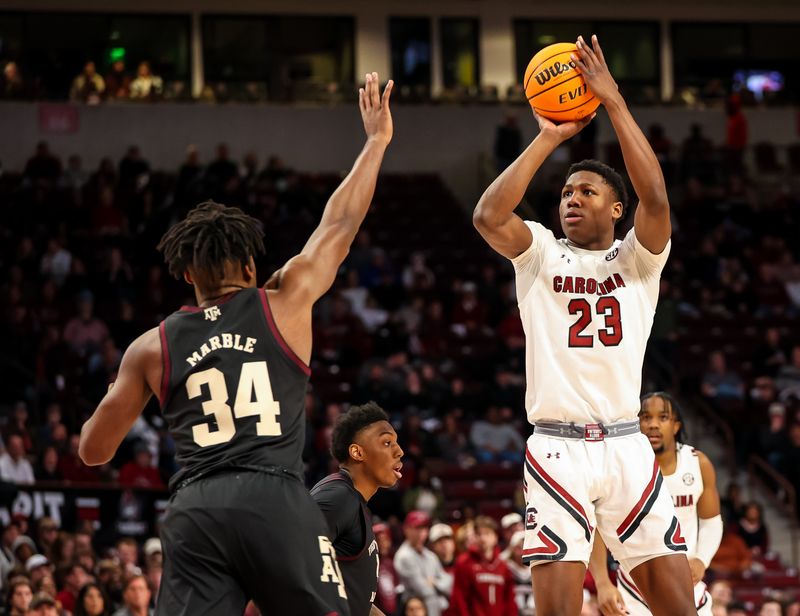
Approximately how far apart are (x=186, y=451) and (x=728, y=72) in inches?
933

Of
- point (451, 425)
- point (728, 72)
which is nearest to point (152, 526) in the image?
point (451, 425)

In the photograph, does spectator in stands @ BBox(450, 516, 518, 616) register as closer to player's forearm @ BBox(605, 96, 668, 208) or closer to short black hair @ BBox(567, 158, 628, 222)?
short black hair @ BBox(567, 158, 628, 222)

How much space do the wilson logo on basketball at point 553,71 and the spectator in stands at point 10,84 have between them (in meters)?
18.7

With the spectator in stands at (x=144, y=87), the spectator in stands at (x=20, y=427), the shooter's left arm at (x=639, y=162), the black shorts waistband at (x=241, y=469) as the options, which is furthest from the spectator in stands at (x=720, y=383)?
the black shorts waistband at (x=241, y=469)

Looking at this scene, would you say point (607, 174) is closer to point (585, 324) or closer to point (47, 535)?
point (585, 324)

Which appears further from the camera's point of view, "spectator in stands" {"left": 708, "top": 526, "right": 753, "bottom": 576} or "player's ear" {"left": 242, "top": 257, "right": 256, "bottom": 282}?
"spectator in stands" {"left": 708, "top": 526, "right": 753, "bottom": 576}

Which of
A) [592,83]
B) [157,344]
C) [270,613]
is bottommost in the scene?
[270,613]

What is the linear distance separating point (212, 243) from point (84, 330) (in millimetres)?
13440

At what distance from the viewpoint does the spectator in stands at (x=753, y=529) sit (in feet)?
50.5

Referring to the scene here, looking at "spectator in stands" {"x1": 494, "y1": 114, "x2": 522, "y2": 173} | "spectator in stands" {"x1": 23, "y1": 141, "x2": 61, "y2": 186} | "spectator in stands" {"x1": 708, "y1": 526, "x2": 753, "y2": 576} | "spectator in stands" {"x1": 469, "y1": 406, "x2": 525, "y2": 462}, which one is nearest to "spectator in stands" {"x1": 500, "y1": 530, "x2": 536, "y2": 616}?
"spectator in stands" {"x1": 708, "y1": 526, "x2": 753, "y2": 576}

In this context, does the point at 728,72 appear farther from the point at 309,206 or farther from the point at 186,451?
the point at 186,451

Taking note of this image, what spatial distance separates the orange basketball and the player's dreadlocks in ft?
5.76

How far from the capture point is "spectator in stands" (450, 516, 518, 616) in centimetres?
1200

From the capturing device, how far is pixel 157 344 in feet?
15.4
